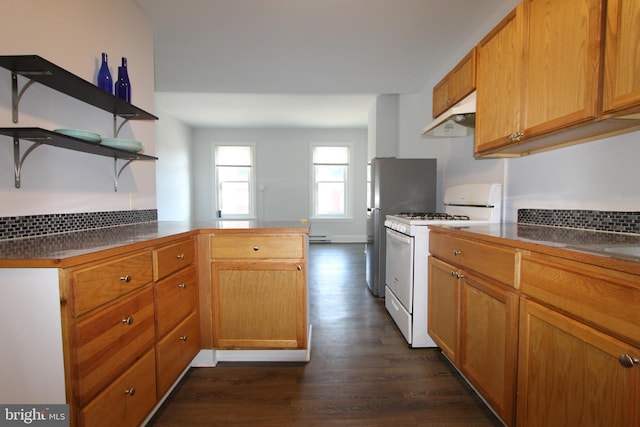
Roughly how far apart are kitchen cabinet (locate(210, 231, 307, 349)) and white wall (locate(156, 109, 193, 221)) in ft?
13.7

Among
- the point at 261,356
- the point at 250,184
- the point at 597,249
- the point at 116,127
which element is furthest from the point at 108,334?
the point at 250,184

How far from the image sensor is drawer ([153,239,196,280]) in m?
1.37

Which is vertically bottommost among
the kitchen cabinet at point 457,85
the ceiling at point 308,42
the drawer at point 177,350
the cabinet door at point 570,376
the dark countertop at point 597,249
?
the drawer at point 177,350

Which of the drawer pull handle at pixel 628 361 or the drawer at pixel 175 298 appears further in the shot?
the drawer at pixel 175 298

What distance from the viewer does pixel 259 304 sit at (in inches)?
71.8

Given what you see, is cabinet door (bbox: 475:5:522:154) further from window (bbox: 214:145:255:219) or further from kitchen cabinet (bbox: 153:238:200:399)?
window (bbox: 214:145:255:219)

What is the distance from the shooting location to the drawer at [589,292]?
31.3 inches

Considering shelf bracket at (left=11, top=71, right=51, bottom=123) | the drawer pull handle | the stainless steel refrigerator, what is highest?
shelf bracket at (left=11, top=71, right=51, bottom=123)

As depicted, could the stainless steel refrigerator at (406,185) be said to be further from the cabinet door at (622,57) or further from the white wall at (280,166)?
the white wall at (280,166)

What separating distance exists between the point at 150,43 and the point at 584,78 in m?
2.74

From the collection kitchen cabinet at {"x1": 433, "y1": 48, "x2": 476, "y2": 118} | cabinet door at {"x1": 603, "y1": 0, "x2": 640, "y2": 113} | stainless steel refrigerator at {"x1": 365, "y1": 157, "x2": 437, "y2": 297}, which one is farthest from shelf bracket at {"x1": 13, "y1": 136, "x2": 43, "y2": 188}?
stainless steel refrigerator at {"x1": 365, "y1": 157, "x2": 437, "y2": 297}

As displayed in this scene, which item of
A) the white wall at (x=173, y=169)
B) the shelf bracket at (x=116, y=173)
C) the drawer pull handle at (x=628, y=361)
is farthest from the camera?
the white wall at (x=173, y=169)

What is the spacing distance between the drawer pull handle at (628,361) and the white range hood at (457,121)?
62.9 inches

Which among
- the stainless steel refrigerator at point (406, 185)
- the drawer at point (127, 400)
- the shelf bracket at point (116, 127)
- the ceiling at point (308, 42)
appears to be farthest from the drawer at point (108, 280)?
the stainless steel refrigerator at point (406, 185)
